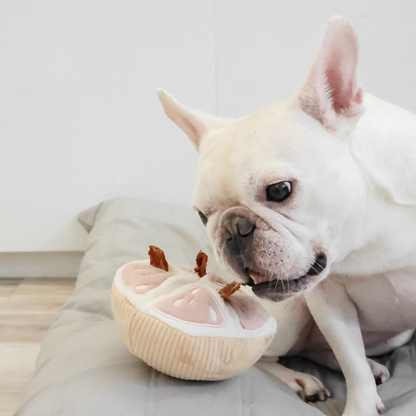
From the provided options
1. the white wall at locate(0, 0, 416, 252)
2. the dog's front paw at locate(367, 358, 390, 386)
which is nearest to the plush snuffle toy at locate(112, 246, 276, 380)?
the dog's front paw at locate(367, 358, 390, 386)

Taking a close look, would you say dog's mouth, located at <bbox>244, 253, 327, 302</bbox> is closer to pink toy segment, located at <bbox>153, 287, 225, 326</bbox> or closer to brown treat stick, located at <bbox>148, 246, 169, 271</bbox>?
pink toy segment, located at <bbox>153, 287, 225, 326</bbox>

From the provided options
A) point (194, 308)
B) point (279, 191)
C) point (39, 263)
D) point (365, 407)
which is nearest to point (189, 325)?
point (194, 308)

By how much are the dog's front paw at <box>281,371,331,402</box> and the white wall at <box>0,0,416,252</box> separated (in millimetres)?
1318

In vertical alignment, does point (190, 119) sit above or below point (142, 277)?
above

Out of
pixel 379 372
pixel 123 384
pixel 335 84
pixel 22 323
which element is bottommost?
pixel 22 323

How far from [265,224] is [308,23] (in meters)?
1.65

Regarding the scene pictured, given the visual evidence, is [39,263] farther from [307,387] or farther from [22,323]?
[307,387]

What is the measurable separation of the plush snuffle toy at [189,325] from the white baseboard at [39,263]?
4.92ft

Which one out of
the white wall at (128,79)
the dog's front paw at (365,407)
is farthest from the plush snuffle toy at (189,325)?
the white wall at (128,79)

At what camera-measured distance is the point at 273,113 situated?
0.77 m

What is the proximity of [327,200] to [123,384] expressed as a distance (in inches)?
17.7

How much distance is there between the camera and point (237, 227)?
72 centimetres

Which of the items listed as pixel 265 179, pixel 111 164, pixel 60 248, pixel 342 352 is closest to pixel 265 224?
pixel 265 179

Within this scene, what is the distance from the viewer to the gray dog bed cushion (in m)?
0.71
